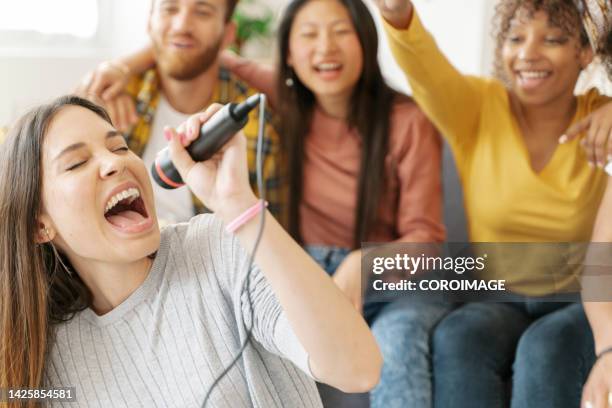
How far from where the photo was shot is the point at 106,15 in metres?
1.93

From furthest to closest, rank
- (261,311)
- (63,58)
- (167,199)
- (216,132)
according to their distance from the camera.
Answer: (63,58)
(167,199)
(261,311)
(216,132)

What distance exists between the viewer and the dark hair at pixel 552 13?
3.73 ft

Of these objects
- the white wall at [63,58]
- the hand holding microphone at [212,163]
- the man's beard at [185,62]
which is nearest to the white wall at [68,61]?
the white wall at [63,58]

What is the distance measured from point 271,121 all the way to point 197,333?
0.65 meters

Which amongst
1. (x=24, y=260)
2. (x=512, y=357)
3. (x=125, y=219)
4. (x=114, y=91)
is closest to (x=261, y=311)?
(x=125, y=219)

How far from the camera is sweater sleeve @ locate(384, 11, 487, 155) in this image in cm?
119

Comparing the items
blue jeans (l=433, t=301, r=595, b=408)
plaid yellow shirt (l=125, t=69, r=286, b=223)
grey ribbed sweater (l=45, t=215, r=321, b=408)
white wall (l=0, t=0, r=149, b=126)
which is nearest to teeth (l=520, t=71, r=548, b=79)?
blue jeans (l=433, t=301, r=595, b=408)

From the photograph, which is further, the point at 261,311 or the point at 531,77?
the point at 531,77

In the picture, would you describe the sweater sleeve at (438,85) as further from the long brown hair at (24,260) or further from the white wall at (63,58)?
the white wall at (63,58)

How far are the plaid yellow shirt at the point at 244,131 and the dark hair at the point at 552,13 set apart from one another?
1.59 feet

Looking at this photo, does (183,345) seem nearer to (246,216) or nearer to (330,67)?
(246,216)

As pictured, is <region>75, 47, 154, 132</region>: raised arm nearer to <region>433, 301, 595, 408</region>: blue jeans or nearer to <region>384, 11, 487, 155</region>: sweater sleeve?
<region>384, 11, 487, 155</region>: sweater sleeve

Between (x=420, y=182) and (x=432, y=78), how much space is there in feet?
0.70

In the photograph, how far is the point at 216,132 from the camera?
2.38 feet
